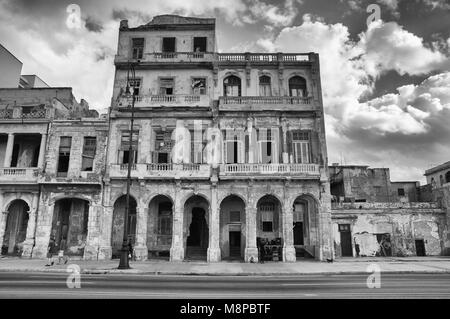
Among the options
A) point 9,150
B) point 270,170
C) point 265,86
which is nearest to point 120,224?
point 9,150

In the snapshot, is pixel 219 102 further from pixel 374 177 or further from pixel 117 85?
pixel 374 177

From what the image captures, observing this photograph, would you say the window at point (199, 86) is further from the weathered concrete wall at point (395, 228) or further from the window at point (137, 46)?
the weathered concrete wall at point (395, 228)

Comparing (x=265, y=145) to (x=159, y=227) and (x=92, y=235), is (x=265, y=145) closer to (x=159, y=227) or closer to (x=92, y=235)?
(x=159, y=227)

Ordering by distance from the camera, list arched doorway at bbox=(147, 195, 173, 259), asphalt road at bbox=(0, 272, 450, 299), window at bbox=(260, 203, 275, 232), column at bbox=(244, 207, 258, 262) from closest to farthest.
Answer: asphalt road at bbox=(0, 272, 450, 299) < column at bbox=(244, 207, 258, 262) < arched doorway at bbox=(147, 195, 173, 259) < window at bbox=(260, 203, 275, 232)

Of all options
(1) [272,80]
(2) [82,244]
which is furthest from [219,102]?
(2) [82,244]

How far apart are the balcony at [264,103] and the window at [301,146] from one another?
1958 millimetres

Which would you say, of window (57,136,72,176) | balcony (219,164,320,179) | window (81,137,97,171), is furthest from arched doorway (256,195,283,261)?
window (57,136,72,176)

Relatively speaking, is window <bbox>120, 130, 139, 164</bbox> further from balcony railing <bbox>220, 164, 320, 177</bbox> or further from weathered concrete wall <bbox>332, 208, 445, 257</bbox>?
weathered concrete wall <bbox>332, 208, 445, 257</bbox>

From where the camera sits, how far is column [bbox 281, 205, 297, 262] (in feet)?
72.0

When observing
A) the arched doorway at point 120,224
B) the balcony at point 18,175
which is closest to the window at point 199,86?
the arched doorway at point 120,224

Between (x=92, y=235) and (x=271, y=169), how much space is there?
13433mm

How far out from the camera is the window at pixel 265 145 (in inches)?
959

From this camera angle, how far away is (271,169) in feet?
75.7

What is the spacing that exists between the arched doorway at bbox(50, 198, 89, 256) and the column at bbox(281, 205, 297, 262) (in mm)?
14256
